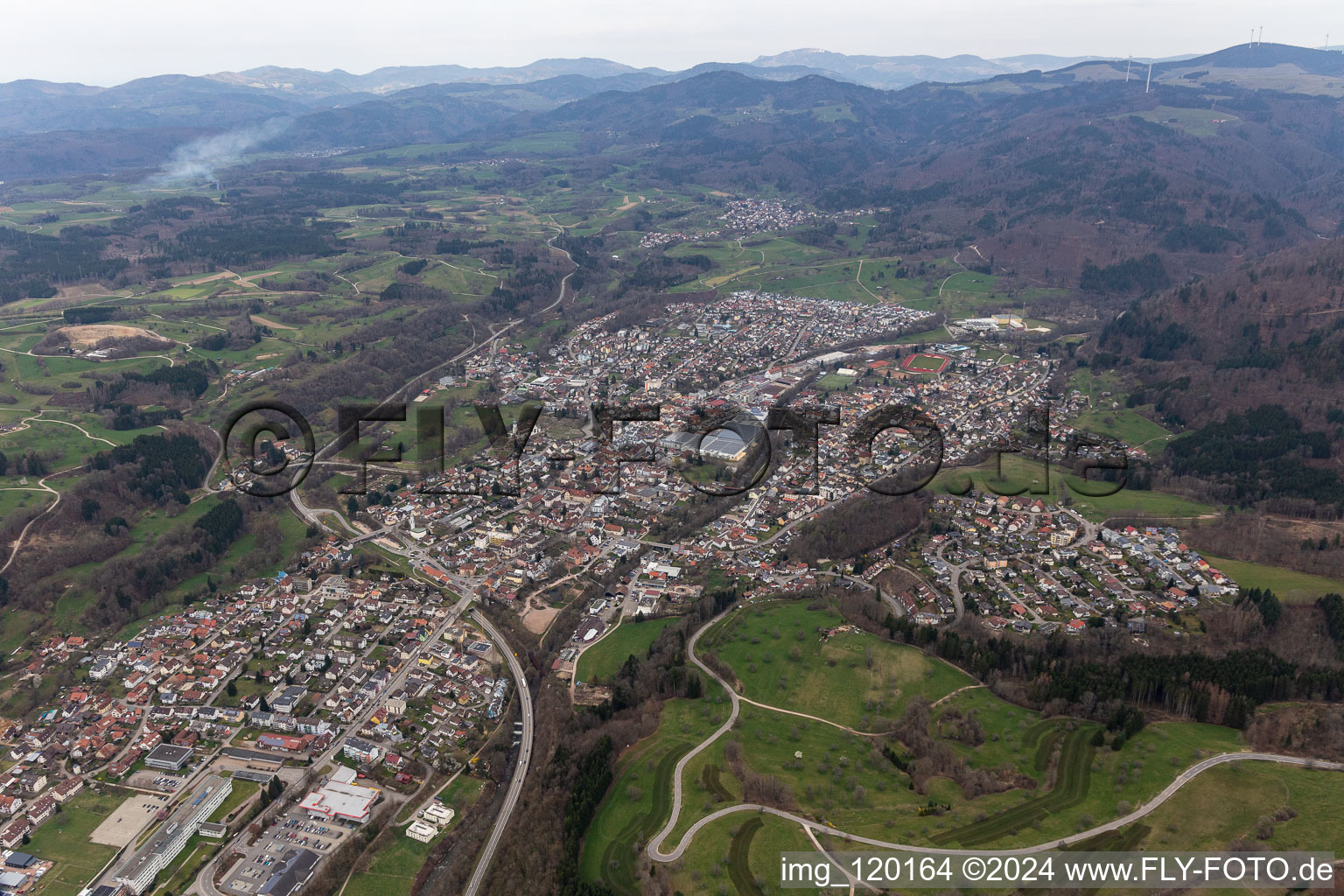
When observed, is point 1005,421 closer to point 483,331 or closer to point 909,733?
point 909,733

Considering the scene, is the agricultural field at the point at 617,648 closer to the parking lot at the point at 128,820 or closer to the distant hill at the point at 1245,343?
the parking lot at the point at 128,820

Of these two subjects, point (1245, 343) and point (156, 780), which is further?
point (1245, 343)

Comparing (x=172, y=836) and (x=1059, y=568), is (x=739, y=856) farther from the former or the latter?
(x=1059, y=568)

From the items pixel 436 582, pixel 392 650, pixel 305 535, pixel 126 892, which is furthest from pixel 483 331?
pixel 126 892

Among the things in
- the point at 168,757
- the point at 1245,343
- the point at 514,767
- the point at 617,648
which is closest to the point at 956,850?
the point at 514,767

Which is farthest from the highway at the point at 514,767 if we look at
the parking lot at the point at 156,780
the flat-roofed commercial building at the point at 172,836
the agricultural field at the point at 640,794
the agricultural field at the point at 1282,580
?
the agricultural field at the point at 1282,580

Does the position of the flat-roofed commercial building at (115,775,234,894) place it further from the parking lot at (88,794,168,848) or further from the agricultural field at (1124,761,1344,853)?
the agricultural field at (1124,761,1344,853)

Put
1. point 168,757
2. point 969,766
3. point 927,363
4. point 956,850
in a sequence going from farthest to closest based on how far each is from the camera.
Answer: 1. point 927,363
2. point 168,757
3. point 969,766
4. point 956,850
